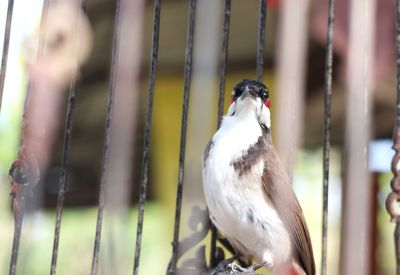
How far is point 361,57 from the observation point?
7.74 feet

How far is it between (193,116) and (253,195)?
1.12ft

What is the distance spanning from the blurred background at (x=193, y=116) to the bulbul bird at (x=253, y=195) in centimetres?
7

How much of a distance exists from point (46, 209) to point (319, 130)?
2.12 meters

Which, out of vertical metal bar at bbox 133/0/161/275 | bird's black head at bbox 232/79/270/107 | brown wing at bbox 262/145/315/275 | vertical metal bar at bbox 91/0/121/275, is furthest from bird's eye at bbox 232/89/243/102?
vertical metal bar at bbox 91/0/121/275

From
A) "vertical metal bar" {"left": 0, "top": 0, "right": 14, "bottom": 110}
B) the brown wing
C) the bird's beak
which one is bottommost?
the brown wing

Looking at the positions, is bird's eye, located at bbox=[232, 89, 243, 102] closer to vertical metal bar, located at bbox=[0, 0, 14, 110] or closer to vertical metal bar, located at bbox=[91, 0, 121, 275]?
vertical metal bar, located at bbox=[91, 0, 121, 275]

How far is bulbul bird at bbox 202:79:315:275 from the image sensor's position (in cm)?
216

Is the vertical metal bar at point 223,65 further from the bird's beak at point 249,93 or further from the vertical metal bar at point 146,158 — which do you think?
the vertical metal bar at point 146,158

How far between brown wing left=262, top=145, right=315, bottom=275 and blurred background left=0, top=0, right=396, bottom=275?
52mm

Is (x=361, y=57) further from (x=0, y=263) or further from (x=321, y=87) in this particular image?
(x=0, y=263)

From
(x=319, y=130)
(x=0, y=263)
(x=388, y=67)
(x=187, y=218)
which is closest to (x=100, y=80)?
(x=0, y=263)

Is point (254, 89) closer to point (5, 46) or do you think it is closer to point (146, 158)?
point (146, 158)

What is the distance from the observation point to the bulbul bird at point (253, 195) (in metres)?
2.16

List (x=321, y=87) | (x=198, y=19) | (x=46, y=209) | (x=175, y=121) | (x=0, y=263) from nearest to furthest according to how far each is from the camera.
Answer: (x=198, y=19)
(x=321, y=87)
(x=0, y=263)
(x=175, y=121)
(x=46, y=209)
